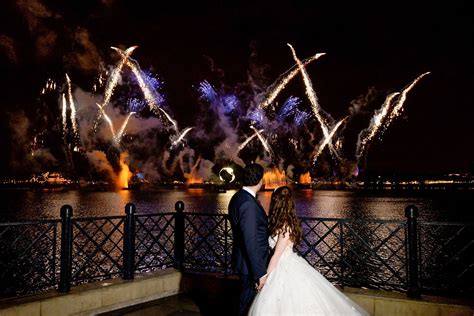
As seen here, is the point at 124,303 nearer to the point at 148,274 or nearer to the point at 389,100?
the point at 148,274

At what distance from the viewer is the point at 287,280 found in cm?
526

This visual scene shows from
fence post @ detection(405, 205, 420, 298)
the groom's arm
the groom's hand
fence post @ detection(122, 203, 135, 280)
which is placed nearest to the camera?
the groom's arm

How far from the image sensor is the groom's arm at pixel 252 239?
487 centimetres

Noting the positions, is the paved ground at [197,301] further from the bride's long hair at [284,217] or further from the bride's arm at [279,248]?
the bride's long hair at [284,217]

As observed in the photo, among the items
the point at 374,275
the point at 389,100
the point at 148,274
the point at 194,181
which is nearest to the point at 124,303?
the point at 148,274

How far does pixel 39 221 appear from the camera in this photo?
736cm

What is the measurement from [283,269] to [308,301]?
470mm

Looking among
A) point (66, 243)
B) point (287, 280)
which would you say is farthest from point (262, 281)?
point (66, 243)

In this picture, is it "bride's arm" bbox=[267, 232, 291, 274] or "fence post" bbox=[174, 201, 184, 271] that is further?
"fence post" bbox=[174, 201, 184, 271]

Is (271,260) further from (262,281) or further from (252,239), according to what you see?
(252,239)

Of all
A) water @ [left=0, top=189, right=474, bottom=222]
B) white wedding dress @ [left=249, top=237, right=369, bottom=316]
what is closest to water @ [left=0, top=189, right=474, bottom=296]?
water @ [left=0, top=189, right=474, bottom=222]

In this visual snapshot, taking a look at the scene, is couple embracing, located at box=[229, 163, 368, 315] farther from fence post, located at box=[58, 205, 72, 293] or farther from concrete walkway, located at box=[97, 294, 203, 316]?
fence post, located at box=[58, 205, 72, 293]

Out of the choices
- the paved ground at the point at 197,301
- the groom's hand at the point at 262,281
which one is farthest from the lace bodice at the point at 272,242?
the paved ground at the point at 197,301

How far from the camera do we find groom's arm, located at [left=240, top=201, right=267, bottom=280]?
192 inches
